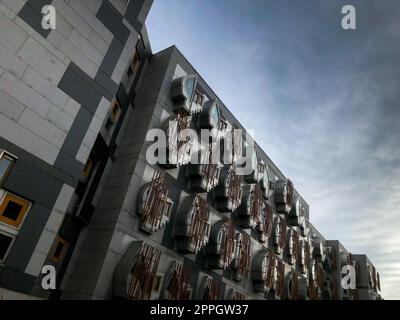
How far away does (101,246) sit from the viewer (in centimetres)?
1559

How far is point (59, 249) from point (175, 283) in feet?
21.7

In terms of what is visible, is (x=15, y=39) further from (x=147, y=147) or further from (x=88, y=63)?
(x=147, y=147)

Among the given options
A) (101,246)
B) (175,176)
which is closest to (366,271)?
(175,176)

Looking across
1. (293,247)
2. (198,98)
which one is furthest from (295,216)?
(198,98)

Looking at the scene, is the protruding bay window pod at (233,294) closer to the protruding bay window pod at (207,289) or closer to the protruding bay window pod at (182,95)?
the protruding bay window pod at (207,289)

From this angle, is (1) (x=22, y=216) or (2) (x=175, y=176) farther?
(2) (x=175, y=176)

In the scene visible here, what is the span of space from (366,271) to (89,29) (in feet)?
200

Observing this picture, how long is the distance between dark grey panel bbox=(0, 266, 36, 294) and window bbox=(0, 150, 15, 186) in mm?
3096

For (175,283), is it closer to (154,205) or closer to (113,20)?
(154,205)

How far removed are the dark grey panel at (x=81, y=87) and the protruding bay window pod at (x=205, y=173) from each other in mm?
8495

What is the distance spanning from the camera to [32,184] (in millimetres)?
11734

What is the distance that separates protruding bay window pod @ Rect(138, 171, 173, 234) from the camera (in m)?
17.0

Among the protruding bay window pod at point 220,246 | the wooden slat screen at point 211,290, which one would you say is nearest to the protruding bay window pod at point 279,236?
the protruding bay window pod at point 220,246

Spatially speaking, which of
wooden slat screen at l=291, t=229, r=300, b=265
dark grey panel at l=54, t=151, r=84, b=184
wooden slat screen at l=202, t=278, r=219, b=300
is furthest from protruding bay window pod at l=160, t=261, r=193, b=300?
wooden slat screen at l=291, t=229, r=300, b=265
